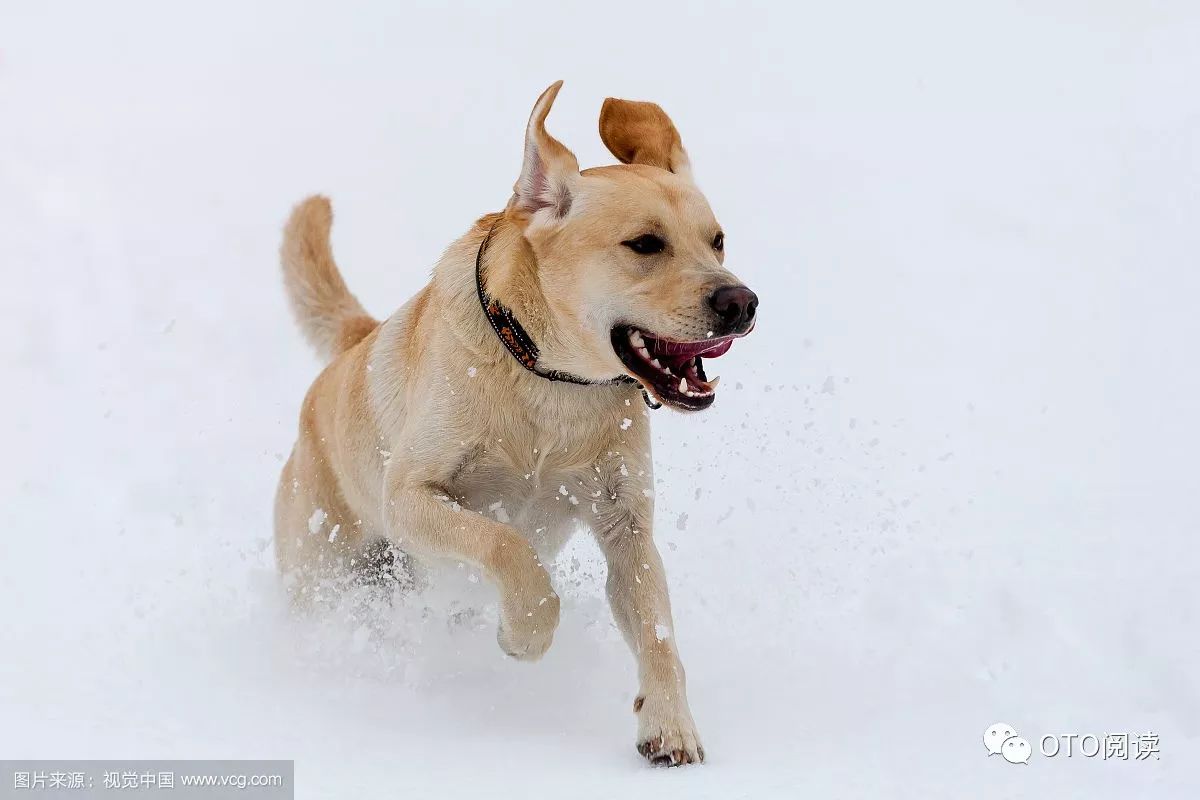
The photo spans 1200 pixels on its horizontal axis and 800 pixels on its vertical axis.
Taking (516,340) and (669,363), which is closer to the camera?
(669,363)

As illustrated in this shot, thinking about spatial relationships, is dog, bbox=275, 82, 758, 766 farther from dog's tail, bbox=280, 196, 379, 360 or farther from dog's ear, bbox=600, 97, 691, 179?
dog's tail, bbox=280, 196, 379, 360

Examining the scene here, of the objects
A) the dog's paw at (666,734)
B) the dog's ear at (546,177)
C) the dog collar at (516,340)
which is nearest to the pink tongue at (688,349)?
the dog collar at (516,340)

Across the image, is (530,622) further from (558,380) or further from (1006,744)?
(1006,744)

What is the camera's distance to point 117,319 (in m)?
7.92

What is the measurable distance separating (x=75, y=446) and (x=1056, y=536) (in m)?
4.85

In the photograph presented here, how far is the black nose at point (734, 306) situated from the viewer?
321 cm

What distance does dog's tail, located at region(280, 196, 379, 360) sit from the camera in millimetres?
4867

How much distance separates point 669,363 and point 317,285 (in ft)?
6.52

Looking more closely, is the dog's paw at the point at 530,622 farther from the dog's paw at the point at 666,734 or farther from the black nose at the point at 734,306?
the black nose at the point at 734,306

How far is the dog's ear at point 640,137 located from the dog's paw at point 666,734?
1738 mm

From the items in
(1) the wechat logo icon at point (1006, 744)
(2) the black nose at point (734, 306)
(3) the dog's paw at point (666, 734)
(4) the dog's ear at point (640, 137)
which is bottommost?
(1) the wechat logo icon at point (1006, 744)

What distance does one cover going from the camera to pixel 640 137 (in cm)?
406

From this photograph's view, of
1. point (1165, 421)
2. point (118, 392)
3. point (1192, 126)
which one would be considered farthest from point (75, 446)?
point (1192, 126)

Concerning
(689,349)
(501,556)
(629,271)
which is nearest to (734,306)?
(689,349)
